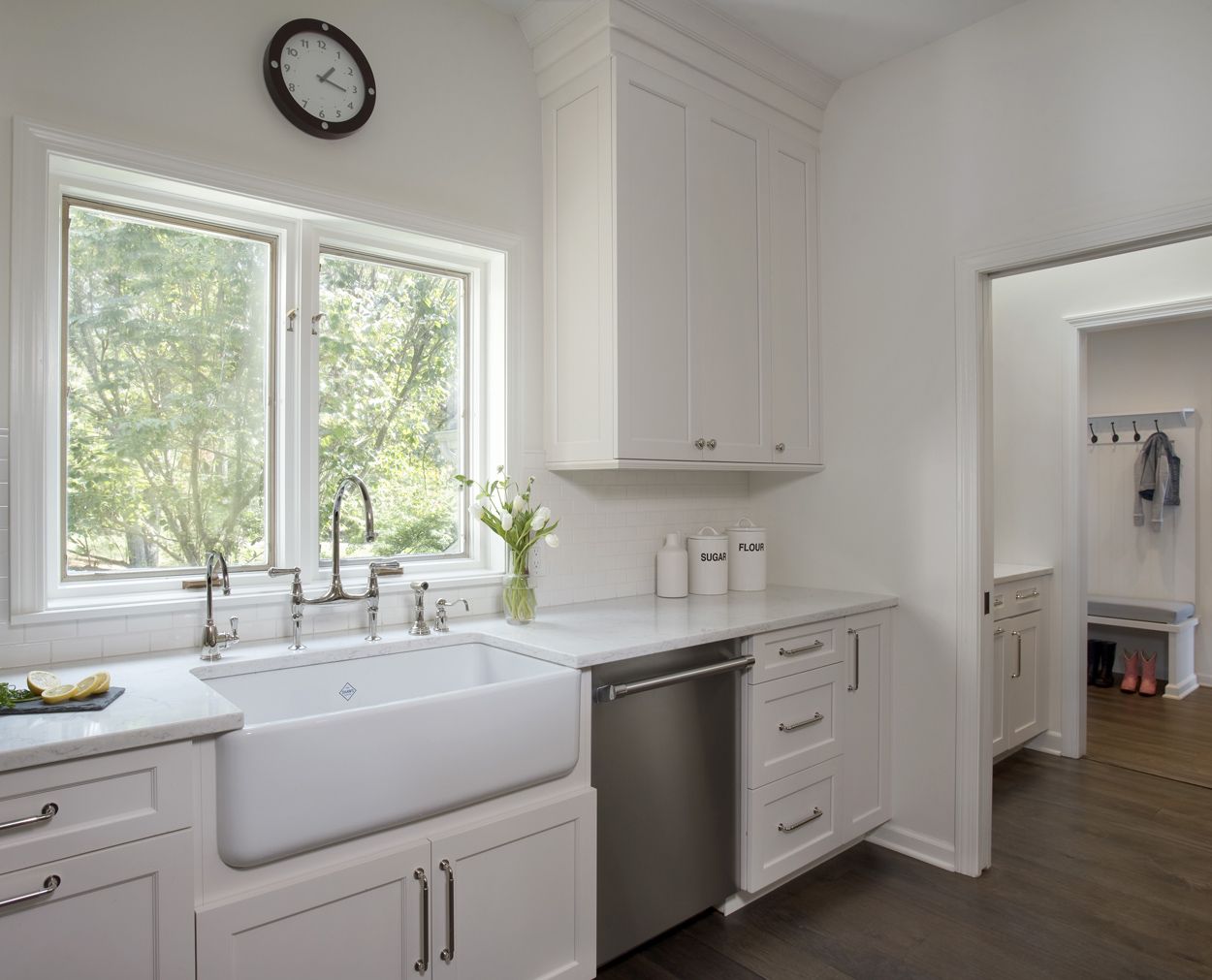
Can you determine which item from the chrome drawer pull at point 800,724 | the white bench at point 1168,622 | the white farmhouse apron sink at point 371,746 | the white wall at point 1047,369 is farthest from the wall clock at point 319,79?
the white bench at point 1168,622

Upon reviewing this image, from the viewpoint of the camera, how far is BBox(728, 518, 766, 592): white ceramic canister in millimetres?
3137

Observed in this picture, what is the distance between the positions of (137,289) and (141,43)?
598mm

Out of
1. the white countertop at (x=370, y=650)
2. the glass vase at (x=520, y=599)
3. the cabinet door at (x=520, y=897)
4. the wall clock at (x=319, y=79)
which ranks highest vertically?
the wall clock at (x=319, y=79)

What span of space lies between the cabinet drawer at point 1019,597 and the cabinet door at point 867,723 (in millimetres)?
948

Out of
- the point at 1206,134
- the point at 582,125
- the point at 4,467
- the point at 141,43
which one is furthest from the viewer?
the point at 582,125

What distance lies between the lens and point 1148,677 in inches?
197

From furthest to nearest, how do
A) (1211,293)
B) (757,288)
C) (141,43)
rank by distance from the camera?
(1211,293) < (757,288) < (141,43)

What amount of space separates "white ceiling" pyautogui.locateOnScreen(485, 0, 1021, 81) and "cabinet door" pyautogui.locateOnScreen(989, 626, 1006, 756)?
2.44 metres

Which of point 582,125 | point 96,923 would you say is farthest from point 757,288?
point 96,923

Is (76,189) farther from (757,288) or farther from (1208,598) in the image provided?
(1208,598)

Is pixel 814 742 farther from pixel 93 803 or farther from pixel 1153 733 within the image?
pixel 1153 733

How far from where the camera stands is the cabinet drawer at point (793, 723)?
2.40 metres

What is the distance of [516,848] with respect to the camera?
72.9 inches

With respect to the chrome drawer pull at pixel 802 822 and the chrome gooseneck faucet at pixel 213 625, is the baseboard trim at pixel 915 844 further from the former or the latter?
the chrome gooseneck faucet at pixel 213 625
